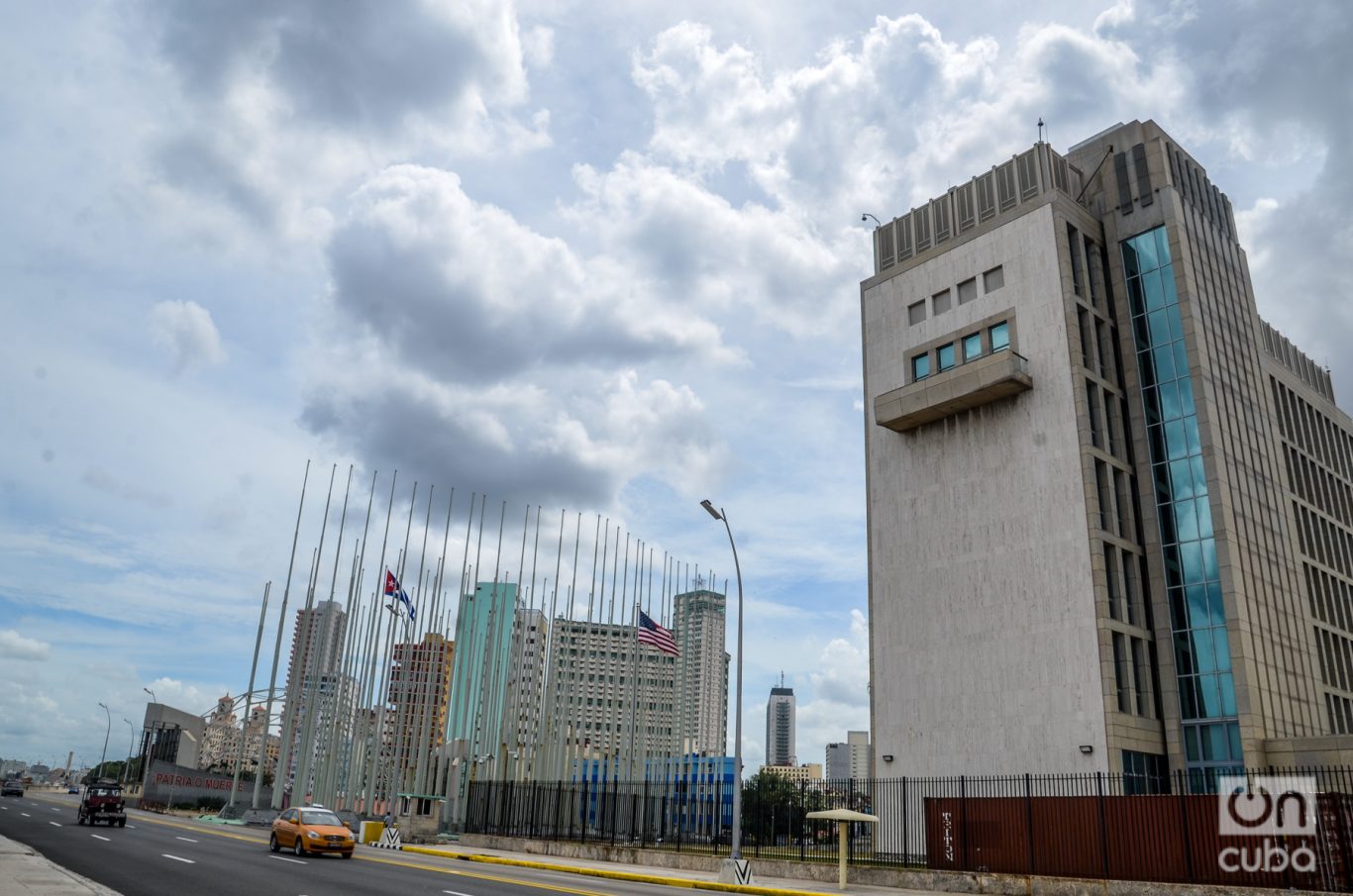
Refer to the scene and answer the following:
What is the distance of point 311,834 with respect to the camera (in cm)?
2988

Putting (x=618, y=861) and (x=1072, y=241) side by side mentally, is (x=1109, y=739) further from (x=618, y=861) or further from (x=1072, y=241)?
(x=1072, y=241)

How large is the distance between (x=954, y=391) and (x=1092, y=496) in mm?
8569

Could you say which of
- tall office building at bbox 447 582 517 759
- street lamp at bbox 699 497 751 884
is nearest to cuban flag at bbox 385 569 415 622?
tall office building at bbox 447 582 517 759

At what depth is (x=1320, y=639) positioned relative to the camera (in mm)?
49469

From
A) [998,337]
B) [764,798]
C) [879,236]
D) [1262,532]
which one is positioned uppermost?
[879,236]

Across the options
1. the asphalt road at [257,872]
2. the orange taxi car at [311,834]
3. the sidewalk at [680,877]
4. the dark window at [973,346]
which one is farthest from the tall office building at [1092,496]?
the orange taxi car at [311,834]

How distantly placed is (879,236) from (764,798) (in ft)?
119

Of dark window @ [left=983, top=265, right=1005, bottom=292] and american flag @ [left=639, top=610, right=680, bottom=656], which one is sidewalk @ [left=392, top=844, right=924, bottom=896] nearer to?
american flag @ [left=639, top=610, right=680, bottom=656]

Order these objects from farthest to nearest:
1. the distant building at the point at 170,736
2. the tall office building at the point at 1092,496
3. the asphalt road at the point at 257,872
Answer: the distant building at the point at 170,736 < the tall office building at the point at 1092,496 < the asphalt road at the point at 257,872

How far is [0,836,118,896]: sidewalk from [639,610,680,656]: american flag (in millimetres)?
28845

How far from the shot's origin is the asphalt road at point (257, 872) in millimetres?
19422

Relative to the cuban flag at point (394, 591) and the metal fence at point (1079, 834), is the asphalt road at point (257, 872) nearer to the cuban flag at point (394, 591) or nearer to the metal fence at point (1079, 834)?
the metal fence at point (1079, 834)

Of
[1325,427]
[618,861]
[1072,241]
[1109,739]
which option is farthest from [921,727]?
[1325,427]

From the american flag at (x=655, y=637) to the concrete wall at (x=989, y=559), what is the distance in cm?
1122
